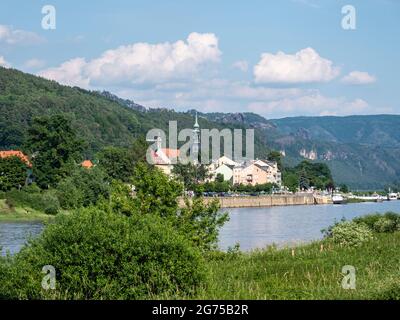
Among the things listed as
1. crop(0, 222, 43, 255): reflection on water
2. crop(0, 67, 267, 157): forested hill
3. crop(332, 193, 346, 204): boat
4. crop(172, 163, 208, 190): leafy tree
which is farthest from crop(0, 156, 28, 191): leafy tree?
crop(332, 193, 346, 204): boat

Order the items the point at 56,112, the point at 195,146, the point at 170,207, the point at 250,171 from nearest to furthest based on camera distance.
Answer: the point at 170,207 < the point at 56,112 < the point at 195,146 < the point at 250,171

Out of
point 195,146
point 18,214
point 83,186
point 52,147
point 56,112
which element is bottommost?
point 18,214

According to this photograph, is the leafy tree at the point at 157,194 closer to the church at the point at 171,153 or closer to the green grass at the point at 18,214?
the green grass at the point at 18,214

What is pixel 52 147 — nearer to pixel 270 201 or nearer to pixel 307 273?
pixel 270 201

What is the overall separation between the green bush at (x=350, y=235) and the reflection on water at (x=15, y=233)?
18302 mm

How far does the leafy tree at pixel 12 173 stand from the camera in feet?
290

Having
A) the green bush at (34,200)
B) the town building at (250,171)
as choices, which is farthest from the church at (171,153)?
the green bush at (34,200)

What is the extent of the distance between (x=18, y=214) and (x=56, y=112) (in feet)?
234

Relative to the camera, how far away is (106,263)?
49.2 feet

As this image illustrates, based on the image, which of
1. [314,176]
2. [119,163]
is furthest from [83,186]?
[314,176]

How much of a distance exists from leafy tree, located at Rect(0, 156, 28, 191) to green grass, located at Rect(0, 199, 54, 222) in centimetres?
751
